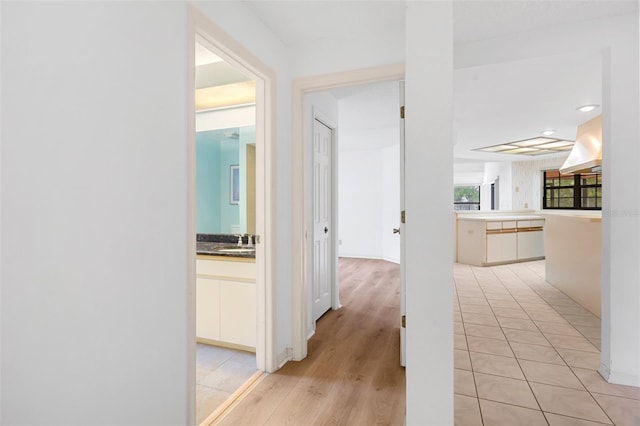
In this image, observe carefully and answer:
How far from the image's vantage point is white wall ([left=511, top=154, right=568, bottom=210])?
769 centimetres

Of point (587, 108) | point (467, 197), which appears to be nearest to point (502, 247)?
point (587, 108)

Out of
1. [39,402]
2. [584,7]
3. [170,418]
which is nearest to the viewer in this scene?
[39,402]

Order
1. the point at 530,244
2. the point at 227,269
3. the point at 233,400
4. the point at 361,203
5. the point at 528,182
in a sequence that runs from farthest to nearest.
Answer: the point at 528,182 < the point at 361,203 < the point at 530,244 < the point at 227,269 < the point at 233,400

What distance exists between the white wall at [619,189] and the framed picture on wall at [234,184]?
300cm

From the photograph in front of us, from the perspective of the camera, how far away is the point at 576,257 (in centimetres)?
371

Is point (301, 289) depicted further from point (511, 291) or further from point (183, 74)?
point (511, 291)

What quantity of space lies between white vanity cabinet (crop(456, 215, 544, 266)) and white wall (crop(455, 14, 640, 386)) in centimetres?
390

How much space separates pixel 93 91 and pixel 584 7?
2697 millimetres

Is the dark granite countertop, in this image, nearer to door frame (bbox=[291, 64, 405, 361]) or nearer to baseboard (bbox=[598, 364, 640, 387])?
door frame (bbox=[291, 64, 405, 361])

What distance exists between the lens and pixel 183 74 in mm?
1420

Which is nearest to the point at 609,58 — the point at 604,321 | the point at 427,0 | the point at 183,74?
the point at 604,321

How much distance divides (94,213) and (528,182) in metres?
9.03

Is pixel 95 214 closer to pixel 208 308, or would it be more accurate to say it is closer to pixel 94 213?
pixel 94 213

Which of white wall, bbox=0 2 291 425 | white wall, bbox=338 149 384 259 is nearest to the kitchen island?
white wall, bbox=338 149 384 259
